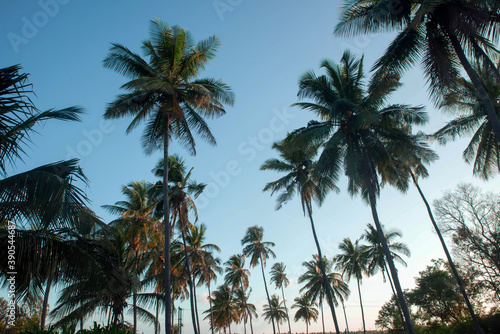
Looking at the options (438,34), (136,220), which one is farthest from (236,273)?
(438,34)

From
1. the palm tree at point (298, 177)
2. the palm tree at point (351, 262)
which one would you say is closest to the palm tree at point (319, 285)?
the palm tree at point (351, 262)

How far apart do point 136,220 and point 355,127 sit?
16.9m

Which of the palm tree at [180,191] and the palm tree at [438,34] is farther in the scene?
the palm tree at [180,191]

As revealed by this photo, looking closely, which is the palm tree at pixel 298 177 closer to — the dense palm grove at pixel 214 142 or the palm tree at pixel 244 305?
the dense palm grove at pixel 214 142

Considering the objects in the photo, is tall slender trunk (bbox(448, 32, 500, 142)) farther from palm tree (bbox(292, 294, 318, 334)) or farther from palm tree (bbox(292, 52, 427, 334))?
palm tree (bbox(292, 294, 318, 334))

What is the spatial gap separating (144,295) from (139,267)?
2.45 metres

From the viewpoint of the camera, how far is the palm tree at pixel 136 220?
2007cm

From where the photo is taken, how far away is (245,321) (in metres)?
49.5

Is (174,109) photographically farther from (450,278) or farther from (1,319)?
(450,278)

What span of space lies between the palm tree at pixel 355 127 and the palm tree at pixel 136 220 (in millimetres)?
10934

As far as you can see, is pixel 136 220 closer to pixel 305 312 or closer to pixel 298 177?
pixel 298 177

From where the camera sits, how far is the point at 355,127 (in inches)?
561

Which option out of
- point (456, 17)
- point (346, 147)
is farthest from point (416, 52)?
point (346, 147)

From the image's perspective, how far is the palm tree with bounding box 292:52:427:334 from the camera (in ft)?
47.8
